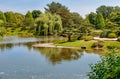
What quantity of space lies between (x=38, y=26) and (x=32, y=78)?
38138 millimetres

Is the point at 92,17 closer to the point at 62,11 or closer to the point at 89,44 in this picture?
the point at 62,11

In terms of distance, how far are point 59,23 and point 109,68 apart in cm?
4664

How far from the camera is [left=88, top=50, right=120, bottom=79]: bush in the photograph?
23.6 feet

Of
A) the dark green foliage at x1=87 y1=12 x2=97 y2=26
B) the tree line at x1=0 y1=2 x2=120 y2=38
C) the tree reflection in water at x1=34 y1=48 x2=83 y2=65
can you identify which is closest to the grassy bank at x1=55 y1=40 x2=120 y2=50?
the tree line at x1=0 y1=2 x2=120 y2=38

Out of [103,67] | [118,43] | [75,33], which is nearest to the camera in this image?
[103,67]

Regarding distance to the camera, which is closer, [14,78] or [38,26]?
[14,78]

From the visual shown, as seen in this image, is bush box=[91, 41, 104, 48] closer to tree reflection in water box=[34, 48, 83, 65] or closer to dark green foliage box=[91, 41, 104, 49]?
dark green foliage box=[91, 41, 104, 49]

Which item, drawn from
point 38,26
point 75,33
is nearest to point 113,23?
point 75,33

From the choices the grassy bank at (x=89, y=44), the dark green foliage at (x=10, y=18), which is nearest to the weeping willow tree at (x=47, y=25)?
the grassy bank at (x=89, y=44)

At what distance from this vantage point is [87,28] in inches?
1668

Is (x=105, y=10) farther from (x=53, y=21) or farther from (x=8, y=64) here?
(x=8, y=64)

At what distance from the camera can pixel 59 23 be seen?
178ft

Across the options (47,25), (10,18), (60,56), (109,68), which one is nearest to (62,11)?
(47,25)

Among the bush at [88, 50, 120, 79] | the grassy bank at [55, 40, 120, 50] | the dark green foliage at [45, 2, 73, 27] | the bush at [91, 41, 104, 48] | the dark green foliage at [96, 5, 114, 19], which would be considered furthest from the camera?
the dark green foliage at [96, 5, 114, 19]
